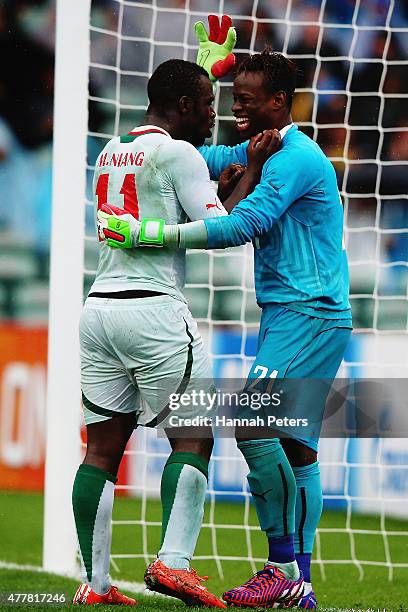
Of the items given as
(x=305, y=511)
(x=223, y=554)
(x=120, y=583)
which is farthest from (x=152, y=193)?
(x=223, y=554)

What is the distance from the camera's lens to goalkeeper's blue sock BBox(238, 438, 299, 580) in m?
3.65

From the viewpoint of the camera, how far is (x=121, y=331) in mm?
3557

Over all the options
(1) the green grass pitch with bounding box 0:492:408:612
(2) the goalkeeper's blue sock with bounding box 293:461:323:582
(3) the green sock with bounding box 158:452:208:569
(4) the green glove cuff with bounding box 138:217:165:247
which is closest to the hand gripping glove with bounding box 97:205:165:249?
(4) the green glove cuff with bounding box 138:217:165:247

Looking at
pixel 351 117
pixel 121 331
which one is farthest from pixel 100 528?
pixel 351 117

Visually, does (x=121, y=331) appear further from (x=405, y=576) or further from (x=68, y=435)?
(x=405, y=576)

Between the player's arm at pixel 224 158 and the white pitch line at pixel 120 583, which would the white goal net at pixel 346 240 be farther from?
the player's arm at pixel 224 158

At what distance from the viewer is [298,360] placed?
3777 millimetres

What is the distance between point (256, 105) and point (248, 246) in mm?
3423

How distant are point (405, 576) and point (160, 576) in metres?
2.46

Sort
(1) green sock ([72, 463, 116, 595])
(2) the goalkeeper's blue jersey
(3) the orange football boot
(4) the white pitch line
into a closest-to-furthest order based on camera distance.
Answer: (3) the orange football boot < (1) green sock ([72, 463, 116, 595]) < (2) the goalkeeper's blue jersey < (4) the white pitch line

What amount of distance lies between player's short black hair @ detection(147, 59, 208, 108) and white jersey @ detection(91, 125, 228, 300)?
0.11 m

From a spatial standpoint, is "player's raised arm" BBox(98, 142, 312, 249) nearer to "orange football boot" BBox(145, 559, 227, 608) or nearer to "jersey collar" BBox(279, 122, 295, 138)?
"jersey collar" BBox(279, 122, 295, 138)

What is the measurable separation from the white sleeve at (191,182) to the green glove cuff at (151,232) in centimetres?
13

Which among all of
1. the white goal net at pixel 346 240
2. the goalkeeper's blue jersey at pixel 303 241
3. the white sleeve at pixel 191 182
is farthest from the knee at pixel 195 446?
the white goal net at pixel 346 240
